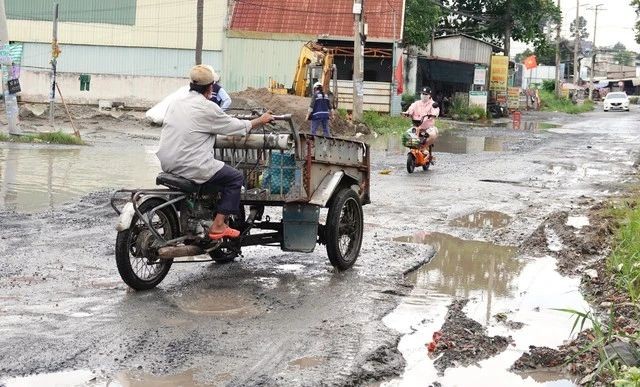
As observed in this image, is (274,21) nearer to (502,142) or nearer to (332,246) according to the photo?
(502,142)

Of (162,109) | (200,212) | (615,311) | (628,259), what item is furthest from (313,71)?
(615,311)

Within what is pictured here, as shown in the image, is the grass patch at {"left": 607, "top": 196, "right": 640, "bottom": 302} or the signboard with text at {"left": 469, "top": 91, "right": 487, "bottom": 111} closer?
the grass patch at {"left": 607, "top": 196, "right": 640, "bottom": 302}

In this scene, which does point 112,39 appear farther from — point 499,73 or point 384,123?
point 499,73

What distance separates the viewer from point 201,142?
7188 millimetres

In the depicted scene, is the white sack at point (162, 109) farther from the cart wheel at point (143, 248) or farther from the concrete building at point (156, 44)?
the concrete building at point (156, 44)

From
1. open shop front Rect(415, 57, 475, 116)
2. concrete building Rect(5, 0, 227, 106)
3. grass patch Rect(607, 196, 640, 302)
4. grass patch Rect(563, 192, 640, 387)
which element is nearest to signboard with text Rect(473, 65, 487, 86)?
open shop front Rect(415, 57, 475, 116)

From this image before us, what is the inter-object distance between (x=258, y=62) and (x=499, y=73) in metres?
20.3

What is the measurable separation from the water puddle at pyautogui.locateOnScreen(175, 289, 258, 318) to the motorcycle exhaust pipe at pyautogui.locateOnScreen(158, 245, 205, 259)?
0.33m

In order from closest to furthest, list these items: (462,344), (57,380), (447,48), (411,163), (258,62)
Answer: (57,380) < (462,344) < (411,163) < (258,62) < (447,48)

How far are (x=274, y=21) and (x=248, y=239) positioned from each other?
1387 inches

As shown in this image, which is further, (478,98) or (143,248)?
(478,98)

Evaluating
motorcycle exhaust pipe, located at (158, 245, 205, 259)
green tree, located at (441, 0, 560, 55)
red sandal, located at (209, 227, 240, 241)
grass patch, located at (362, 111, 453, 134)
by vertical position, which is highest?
green tree, located at (441, 0, 560, 55)

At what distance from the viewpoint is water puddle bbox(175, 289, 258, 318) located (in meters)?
6.60

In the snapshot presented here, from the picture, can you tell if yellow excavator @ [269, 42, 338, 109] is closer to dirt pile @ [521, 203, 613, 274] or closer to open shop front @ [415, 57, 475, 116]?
open shop front @ [415, 57, 475, 116]
